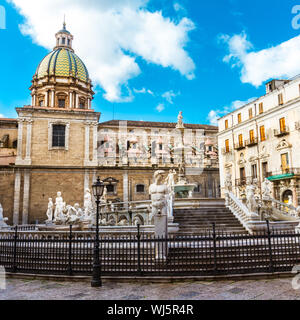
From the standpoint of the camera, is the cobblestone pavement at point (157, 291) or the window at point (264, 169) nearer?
the cobblestone pavement at point (157, 291)

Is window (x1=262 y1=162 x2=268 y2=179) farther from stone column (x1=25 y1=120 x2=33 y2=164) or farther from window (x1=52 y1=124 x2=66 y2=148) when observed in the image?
stone column (x1=25 y1=120 x2=33 y2=164)

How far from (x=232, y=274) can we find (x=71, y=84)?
35.8m

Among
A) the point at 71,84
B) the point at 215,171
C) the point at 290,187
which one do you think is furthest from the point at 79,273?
the point at 71,84

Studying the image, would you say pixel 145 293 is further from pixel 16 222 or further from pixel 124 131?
pixel 124 131

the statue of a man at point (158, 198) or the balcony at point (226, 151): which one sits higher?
the balcony at point (226, 151)

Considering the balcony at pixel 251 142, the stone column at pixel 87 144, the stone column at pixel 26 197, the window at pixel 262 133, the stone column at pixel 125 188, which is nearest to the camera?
the stone column at pixel 26 197

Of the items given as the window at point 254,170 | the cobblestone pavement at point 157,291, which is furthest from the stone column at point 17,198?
the cobblestone pavement at point 157,291

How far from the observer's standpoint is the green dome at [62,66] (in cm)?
3888

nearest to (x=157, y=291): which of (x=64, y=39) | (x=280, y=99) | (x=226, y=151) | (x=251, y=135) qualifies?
(x=280, y=99)

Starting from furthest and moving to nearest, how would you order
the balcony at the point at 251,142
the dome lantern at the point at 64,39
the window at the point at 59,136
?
the dome lantern at the point at 64,39, the window at the point at 59,136, the balcony at the point at 251,142

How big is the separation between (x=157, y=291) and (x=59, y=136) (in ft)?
96.2

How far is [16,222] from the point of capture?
96.3ft

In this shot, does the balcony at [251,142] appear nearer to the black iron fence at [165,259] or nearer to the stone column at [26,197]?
the stone column at [26,197]

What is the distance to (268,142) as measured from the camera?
29984 millimetres
